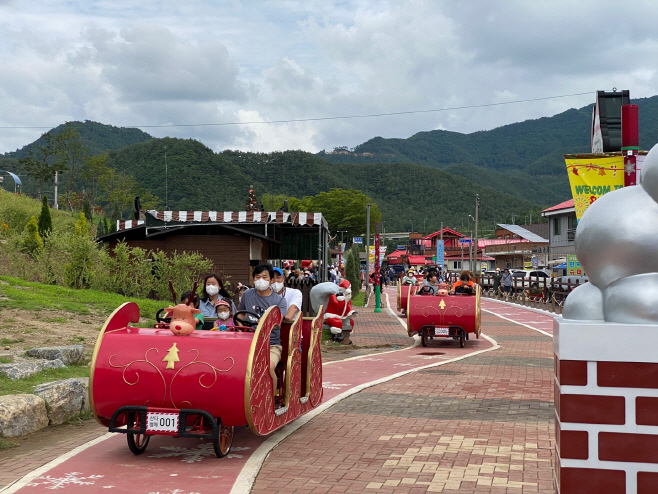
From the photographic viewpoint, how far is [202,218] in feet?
87.9

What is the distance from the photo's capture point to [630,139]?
17.4 ft

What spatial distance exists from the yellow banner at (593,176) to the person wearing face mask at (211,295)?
425cm

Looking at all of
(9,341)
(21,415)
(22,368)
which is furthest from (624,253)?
(9,341)

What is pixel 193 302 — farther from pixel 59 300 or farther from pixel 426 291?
pixel 59 300

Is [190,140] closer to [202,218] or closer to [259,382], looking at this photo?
[202,218]

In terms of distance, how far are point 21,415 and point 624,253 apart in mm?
6167

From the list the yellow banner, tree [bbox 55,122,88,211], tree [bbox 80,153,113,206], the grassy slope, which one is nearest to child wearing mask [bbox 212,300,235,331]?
the yellow banner

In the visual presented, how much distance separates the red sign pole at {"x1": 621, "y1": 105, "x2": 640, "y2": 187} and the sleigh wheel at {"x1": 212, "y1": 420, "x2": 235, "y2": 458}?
382 centimetres

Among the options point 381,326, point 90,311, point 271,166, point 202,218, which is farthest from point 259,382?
point 271,166

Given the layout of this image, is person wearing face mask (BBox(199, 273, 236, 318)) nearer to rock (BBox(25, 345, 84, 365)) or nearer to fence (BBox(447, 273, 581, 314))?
rock (BBox(25, 345, 84, 365))

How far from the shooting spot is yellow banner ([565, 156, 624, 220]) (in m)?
7.77

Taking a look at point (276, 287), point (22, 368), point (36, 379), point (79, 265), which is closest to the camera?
point (276, 287)

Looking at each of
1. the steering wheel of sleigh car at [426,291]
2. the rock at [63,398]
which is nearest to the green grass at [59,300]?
the steering wheel of sleigh car at [426,291]

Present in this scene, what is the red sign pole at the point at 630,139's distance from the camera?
5.26 m
